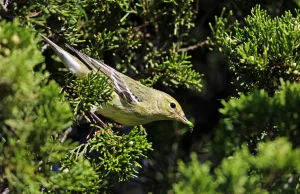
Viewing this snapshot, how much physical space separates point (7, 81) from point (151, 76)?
180 centimetres

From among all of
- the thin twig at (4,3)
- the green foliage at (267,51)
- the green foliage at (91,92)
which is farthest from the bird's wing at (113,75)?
the green foliage at (267,51)

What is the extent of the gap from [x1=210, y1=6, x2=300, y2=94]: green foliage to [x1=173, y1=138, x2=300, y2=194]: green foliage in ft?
2.87

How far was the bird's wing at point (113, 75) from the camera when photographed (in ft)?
11.0

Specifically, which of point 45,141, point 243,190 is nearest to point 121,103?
point 45,141

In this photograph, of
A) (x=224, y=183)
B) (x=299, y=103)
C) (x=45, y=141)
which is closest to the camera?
(x=224, y=183)

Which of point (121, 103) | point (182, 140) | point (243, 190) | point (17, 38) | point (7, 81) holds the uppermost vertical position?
point (17, 38)

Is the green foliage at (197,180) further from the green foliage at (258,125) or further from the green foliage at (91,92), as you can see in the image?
the green foliage at (91,92)

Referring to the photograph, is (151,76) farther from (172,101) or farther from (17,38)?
(17,38)

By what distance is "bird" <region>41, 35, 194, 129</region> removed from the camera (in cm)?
344

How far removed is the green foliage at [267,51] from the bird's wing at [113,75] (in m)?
0.95

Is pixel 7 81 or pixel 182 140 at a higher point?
pixel 7 81

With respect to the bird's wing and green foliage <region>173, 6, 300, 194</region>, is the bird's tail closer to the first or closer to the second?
the bird's wing

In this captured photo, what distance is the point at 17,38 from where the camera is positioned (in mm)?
1946

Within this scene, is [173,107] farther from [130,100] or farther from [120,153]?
[120,153]
